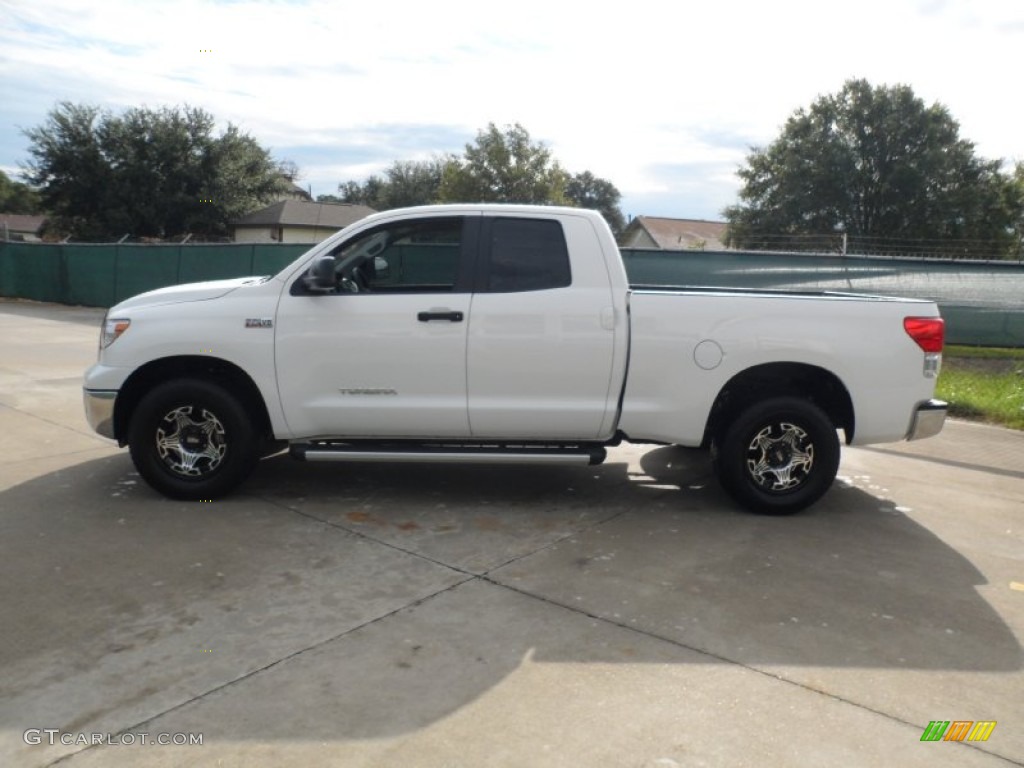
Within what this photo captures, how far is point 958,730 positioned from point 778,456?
259 cm

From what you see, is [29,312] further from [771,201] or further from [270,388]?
[771,201]

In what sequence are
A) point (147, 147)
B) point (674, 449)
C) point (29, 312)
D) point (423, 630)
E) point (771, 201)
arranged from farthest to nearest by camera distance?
point (771, 201) → point (147, 147) → point (29, 312) → point (674, 449) → point (423, 630)

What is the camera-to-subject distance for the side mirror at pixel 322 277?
17.7ft

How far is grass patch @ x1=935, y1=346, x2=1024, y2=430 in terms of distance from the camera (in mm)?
9242

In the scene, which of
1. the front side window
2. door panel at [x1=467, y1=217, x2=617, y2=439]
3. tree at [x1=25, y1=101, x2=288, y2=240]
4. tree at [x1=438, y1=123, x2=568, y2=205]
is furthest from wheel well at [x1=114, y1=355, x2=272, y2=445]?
tree at [x1=438, y1=123, x2=568, y2=205]

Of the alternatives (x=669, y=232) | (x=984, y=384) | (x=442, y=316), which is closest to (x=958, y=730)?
(x=442, y=316)

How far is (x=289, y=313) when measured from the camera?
18.2ft

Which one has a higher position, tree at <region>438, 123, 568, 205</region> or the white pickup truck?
tree at <region>438, 123, 568, 205</region>

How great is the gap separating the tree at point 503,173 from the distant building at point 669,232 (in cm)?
874

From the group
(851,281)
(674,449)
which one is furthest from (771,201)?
(674,449)

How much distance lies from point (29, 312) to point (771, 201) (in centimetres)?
4426

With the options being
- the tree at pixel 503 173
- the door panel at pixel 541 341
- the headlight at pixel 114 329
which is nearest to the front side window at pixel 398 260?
the door panel at pixel 541 341

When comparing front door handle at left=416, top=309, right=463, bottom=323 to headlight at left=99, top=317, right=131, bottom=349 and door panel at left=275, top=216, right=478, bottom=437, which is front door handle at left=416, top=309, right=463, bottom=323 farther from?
headlight at left=99, top=317, right=131, bottom=349

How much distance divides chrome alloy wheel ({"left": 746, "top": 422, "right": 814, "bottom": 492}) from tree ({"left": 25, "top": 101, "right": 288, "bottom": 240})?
1670 inches
